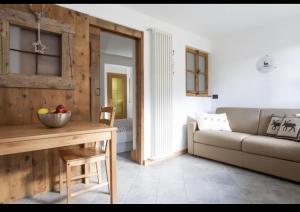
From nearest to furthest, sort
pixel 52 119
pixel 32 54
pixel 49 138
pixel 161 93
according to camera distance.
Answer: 1. pixel 49 138
2. pixel 52 119
3. pixel 32 54
4. pixel 161 93

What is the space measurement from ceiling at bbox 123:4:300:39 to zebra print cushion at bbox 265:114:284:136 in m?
1.56

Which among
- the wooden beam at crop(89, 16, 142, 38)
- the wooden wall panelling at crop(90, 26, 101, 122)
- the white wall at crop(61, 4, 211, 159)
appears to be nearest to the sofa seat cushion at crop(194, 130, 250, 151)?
the white wall at crop(61, 4, 211, 159)

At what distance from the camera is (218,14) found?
9.93 ft

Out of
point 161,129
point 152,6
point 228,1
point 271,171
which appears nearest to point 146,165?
point 161,129

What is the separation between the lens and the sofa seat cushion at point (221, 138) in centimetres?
293

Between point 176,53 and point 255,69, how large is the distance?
146cm

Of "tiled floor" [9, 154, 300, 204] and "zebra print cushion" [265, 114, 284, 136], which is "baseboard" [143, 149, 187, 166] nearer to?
"tiled floor" [9, 154, 300, 204]

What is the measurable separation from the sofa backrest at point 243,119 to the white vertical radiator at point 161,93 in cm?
115

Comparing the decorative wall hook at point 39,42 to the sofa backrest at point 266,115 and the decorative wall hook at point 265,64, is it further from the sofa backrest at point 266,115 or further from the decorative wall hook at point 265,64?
the decorative wall hook at point 265,64

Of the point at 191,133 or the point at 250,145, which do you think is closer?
the point at 250,145

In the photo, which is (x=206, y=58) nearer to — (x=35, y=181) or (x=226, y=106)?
(x=226, y=106)

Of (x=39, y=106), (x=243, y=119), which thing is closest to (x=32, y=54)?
(x=39, y=106)

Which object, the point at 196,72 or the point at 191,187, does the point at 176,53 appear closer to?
the point at 196,72

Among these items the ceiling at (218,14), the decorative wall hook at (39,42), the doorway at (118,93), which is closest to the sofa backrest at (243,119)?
the ceiling at (218,14)
